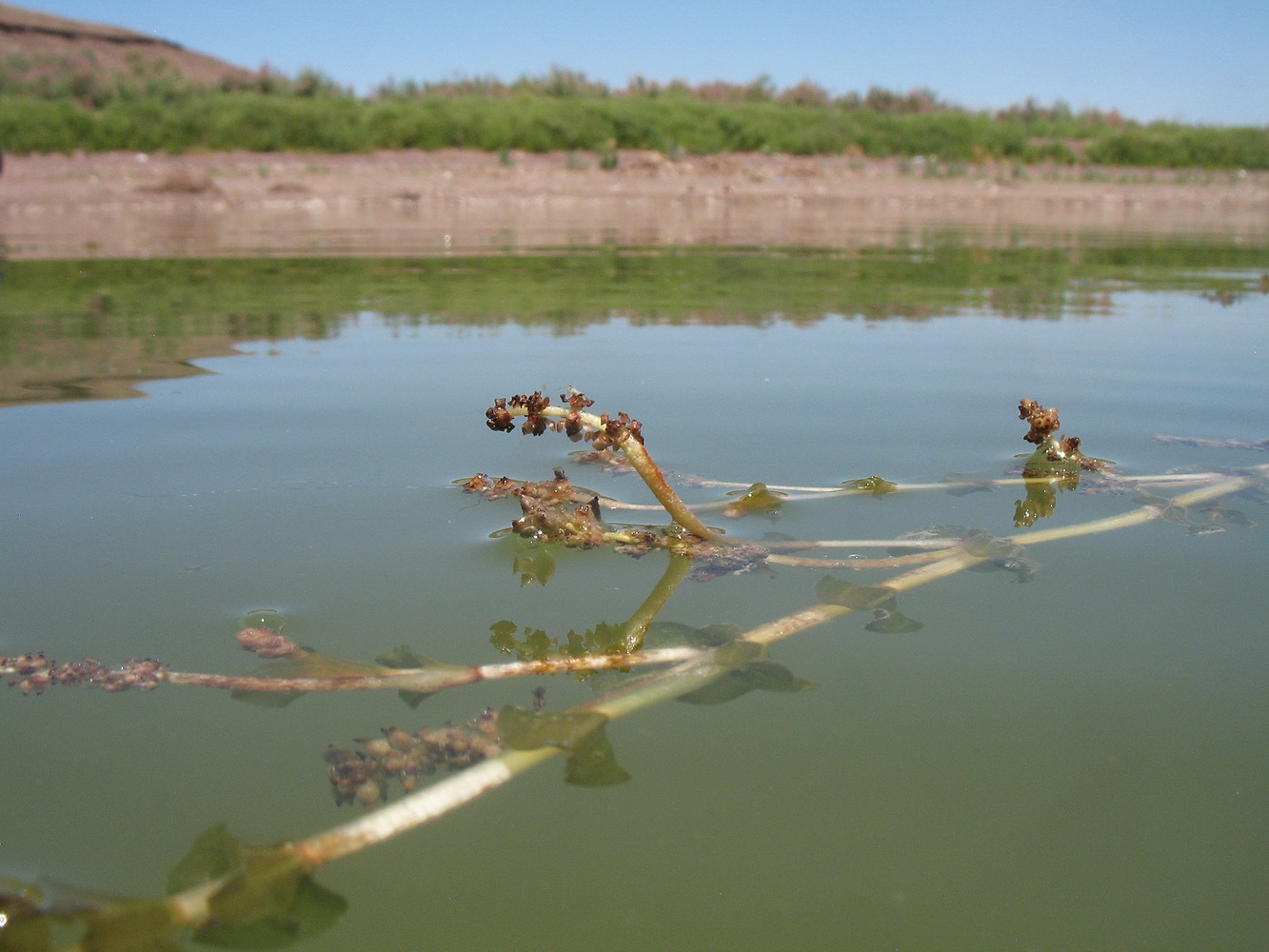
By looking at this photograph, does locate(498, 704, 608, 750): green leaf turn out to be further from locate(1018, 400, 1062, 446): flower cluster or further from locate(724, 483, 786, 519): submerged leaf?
locate(1018, 400, 1062, 446): flower cluster

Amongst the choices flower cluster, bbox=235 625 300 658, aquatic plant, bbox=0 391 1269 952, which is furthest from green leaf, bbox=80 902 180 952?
flower cluster, bbox=235 625 300 658

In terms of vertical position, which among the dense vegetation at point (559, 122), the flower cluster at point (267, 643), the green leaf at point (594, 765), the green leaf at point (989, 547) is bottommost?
the green leaf at point (594, 765)

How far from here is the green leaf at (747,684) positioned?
1104 mm

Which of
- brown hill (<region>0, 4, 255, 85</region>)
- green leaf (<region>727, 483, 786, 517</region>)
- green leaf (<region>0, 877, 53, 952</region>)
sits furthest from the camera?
brown hill (<region>0, 4, 255, 85</region>)

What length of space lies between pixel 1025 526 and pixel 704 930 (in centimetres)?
111

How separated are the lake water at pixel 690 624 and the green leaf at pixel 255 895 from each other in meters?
0.02

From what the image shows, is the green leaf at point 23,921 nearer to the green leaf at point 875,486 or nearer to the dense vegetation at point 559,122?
the green leaf at point 875,486

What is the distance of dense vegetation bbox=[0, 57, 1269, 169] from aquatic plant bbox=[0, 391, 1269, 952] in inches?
923

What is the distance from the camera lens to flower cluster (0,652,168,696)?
1.11 metres

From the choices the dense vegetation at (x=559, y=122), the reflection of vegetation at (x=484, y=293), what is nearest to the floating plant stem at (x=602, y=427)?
the reflection of vegetation at (x=484, y=293)

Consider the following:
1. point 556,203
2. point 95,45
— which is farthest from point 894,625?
point 95,45

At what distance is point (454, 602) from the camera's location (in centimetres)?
136

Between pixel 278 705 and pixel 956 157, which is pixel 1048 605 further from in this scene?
pixel 956 157

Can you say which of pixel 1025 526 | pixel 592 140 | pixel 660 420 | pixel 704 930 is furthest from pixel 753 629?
pixel 592 140
